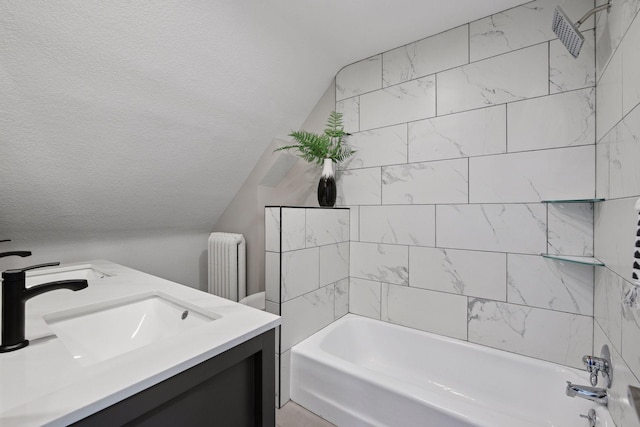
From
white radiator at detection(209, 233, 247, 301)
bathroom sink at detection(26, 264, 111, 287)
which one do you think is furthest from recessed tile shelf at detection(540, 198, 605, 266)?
bathroom sink at detection(26, 264, 111, 287)

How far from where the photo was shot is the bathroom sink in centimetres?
148

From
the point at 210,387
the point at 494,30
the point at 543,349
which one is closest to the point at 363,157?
the point at 494,30

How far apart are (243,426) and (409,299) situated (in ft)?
4.75

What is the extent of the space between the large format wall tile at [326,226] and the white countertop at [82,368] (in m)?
0.88

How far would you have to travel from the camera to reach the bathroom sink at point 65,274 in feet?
4.86

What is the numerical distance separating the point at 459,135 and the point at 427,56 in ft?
2.02

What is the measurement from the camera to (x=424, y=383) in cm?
182

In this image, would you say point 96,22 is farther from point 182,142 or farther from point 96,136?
point 182,142

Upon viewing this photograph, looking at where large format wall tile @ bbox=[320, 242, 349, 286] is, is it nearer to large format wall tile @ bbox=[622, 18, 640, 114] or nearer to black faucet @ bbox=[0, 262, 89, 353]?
black faucet @ bbox=[0, 262, 89, 353]

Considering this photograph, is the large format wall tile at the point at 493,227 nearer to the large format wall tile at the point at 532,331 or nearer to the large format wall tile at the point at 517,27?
the large format wall tile at the point at 532,331

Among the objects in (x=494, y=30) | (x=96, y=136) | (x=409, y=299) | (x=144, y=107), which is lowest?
(x=409, y=299)

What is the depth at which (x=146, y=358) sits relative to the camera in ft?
2.35

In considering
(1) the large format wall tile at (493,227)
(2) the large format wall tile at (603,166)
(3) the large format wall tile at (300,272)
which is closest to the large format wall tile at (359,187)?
(1) the large format wall tile at (493,227)

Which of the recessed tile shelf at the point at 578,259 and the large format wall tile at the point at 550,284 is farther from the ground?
the recessed tile shelf at the point at 578,259
